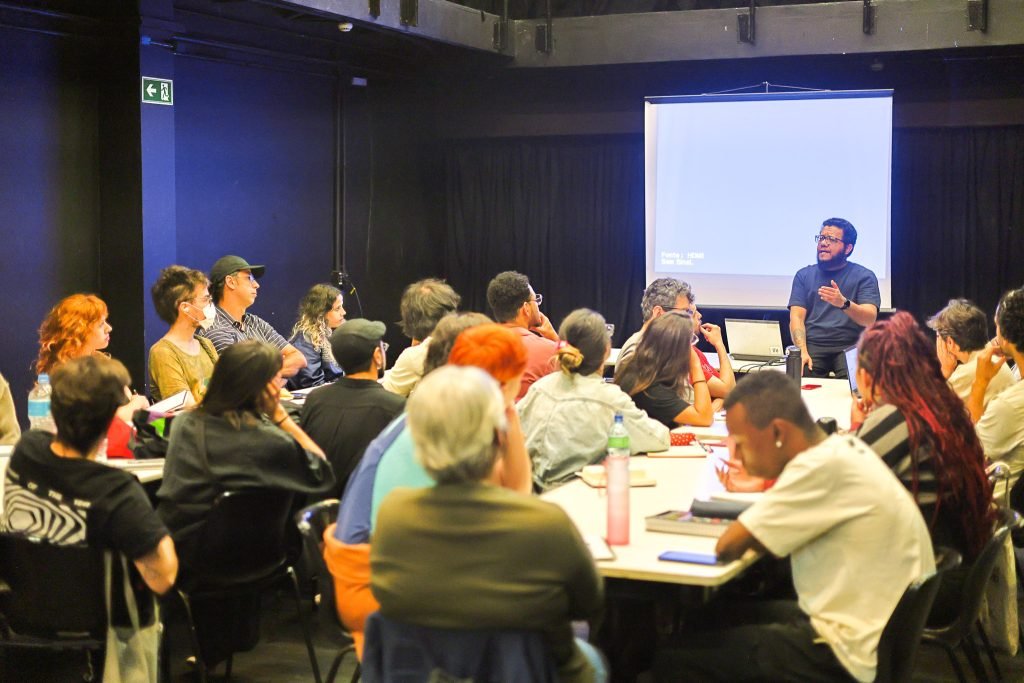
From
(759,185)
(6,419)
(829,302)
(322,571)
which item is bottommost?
(322,571)

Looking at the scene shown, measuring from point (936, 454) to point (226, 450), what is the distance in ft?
6.81

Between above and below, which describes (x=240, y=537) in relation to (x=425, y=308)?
below

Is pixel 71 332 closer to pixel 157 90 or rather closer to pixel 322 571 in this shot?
pixel 322 571

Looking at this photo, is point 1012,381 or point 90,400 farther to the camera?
point 1012,381

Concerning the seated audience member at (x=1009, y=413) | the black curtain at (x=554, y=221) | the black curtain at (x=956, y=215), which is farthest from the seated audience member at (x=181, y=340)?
the black curtain at (x=956, y=215)

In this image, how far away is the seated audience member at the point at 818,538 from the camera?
2.60m

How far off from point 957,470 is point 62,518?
242 centimetres

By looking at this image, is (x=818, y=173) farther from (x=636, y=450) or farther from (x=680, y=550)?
(x=680, y=550)

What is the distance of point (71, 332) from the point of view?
462cm

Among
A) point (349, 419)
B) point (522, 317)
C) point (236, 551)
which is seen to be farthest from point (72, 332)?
point (522, 317)

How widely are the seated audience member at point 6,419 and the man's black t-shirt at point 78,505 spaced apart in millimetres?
1475

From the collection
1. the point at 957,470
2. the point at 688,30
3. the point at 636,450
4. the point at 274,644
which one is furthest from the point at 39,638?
the point at 688,30

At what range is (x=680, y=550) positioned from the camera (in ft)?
9.72

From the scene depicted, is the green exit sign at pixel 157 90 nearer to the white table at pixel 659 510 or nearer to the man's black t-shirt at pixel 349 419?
the man's black t-shirt at pixel 349 419
